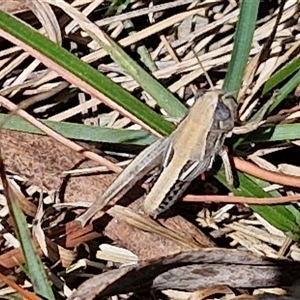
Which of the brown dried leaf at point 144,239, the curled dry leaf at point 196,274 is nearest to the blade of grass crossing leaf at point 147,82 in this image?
the brown dried leaf at point 144,239

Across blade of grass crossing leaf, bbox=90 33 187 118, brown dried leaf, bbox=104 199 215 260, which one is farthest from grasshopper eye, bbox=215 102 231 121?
brown dried leaf, bbox=104 199 215 260

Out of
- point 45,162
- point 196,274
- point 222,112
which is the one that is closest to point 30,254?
point 45,162

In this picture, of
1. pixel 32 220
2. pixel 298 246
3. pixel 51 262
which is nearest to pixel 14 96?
pixel 32 220

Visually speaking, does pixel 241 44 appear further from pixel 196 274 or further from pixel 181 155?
pixel 196 274

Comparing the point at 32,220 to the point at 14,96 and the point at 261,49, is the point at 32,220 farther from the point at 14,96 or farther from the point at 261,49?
the point at 261,49

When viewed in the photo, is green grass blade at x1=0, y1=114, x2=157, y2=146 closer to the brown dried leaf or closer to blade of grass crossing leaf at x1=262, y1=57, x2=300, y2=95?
the brown dried leaf
